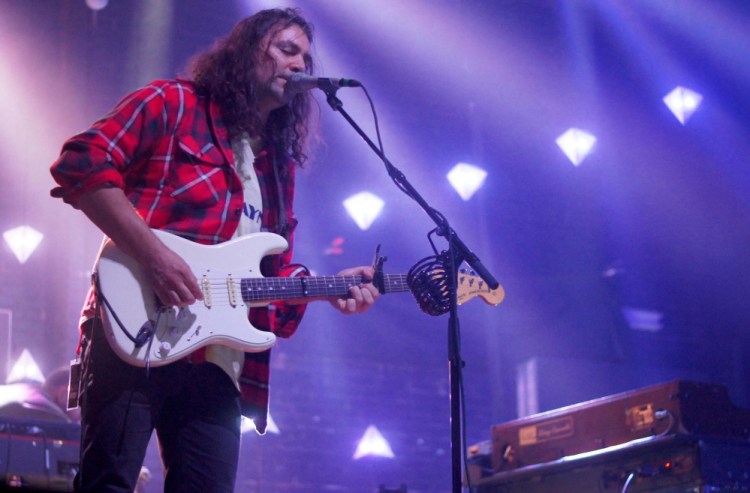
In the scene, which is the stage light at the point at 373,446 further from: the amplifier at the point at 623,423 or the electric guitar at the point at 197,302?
the electric guitar at the point at 197,302

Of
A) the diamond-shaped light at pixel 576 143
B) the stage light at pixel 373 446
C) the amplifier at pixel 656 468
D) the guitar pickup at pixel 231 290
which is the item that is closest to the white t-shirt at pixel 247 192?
the guitar pickup at pixel 231 290

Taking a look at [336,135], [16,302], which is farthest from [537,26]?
[16,302]

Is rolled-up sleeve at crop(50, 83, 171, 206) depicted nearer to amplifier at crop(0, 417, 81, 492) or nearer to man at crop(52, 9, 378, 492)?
man at crop(52, 9, 378, 492)

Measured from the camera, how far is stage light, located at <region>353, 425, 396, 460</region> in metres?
7.82

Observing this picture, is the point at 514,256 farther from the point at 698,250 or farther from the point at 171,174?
the point at 171,174

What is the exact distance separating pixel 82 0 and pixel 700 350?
6.00 metres

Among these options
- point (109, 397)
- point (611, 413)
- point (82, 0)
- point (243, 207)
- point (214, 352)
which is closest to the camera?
point (109, 397)

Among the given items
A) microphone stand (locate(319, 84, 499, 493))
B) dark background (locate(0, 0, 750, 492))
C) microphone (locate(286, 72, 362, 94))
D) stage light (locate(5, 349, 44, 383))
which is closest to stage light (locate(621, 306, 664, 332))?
dark background (locate(0, 0, 750, 492))

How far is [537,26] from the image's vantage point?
7.38 meters

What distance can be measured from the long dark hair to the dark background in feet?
12.9

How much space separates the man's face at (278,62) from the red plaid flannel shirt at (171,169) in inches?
10.4

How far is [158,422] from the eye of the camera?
2357 mm

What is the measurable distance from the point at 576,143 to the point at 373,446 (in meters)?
3.01

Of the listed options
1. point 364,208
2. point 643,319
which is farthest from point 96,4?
point 643,319
